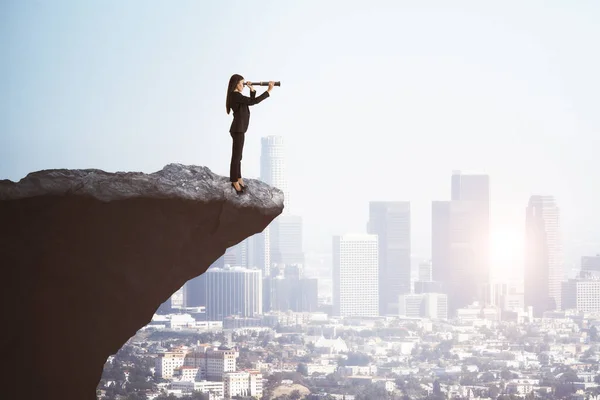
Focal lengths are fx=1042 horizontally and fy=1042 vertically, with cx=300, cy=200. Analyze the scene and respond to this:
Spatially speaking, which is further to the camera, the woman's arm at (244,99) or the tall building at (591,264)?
the tall building at (591,264)

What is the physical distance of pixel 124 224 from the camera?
755 centimetres

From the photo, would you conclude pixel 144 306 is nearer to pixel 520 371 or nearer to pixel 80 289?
pixel 80 289

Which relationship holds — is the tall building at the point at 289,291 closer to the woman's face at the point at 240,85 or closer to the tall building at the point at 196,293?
the tall building at the point at 196,293

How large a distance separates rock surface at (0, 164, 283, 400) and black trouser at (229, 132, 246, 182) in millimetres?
106

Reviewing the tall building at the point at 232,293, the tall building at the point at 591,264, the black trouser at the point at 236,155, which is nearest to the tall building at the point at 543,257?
the tall building at the point at 591,264

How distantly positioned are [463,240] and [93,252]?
10315cm

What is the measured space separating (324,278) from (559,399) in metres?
53.4

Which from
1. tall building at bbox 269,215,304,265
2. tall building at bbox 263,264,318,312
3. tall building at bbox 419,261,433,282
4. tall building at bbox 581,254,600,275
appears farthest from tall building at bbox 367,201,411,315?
tall building at bbox 581,254,600,275

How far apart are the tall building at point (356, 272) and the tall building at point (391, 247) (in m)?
0.78

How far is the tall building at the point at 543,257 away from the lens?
9444cm

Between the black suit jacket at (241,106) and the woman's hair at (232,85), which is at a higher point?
the woman's hair at (232,85)

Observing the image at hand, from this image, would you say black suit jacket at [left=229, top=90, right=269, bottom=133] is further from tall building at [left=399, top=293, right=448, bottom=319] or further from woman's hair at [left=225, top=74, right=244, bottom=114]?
tall building at [left=399, top=293, right=448, bottom=319]

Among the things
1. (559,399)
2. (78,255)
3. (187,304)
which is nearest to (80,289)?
(78,255)

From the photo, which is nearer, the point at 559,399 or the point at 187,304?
the point at 559,399
